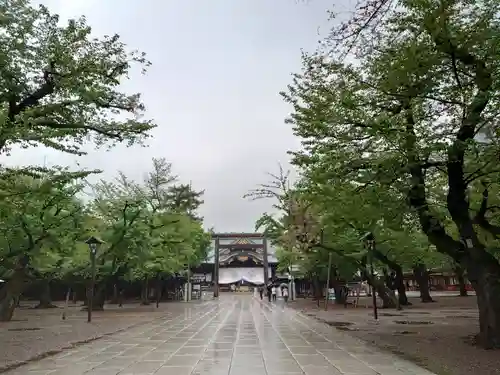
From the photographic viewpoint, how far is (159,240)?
26547mm

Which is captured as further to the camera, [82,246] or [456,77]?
[82,246]

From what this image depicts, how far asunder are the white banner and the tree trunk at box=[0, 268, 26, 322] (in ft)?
178

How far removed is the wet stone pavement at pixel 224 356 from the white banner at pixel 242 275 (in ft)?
197

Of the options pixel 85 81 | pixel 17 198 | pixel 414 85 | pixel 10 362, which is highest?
pixel 85 81

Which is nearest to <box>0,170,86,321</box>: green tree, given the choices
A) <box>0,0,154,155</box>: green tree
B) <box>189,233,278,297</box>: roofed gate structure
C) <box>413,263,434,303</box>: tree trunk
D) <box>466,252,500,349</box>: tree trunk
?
<box>0,0,154,155</box>: green tree

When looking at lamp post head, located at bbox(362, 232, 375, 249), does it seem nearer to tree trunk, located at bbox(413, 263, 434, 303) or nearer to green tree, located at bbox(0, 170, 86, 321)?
green tree, located at bbox(0, 170, 86, 321)

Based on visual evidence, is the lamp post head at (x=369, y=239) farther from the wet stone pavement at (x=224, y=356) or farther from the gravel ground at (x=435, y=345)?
the wet stone pavement at (x=224, y=356)

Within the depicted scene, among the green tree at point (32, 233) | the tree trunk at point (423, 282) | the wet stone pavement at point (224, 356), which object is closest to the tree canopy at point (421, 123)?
the wet stone pavement at point (224, 356)

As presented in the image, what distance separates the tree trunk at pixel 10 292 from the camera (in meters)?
18.9

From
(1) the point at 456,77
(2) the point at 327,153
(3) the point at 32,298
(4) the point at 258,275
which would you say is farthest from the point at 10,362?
(4) the point at 258,275

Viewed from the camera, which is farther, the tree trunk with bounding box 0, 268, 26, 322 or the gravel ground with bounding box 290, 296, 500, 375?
the tree trunk with bounding box 0, 268, 26, 322

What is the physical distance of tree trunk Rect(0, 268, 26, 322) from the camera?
18859 millimetres

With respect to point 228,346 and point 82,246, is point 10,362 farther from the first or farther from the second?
point 82,246

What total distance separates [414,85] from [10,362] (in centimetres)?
955
